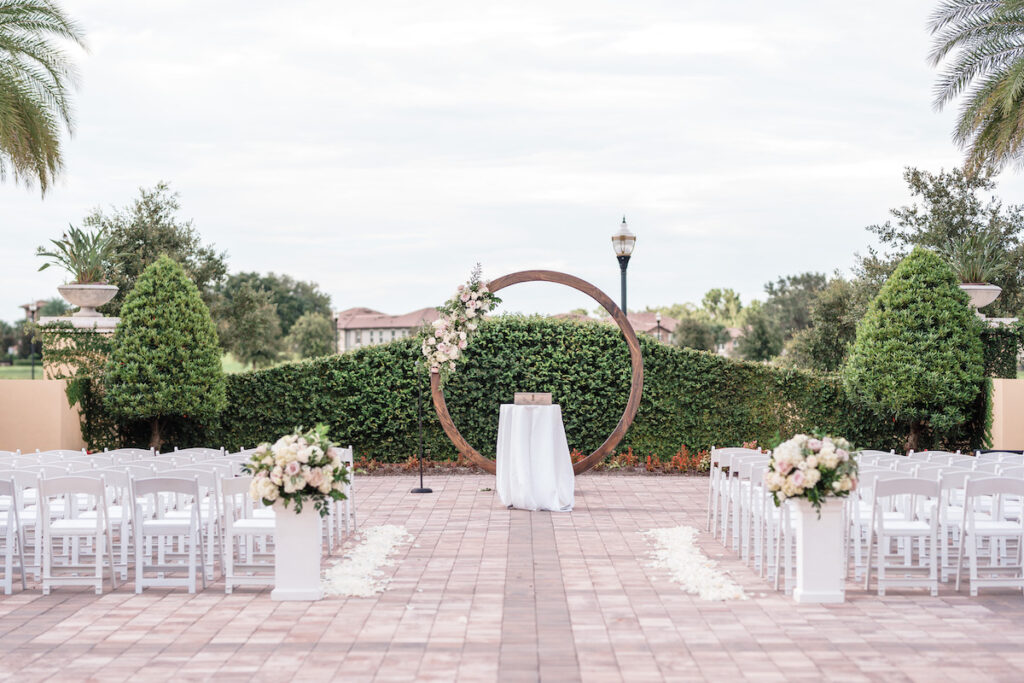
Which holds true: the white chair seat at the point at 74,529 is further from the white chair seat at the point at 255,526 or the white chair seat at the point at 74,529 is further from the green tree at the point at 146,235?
the green tree at the point at 146,235

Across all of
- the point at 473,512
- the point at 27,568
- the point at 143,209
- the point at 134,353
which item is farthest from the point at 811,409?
the point at 143,209

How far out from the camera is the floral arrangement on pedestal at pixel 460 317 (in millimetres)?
11781

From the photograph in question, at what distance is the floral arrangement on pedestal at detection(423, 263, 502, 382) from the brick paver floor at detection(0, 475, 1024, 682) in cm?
423

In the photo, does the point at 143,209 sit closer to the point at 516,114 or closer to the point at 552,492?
the point at 516,114

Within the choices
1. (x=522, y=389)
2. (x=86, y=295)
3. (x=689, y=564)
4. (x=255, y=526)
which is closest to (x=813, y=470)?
(x=689, y=564)

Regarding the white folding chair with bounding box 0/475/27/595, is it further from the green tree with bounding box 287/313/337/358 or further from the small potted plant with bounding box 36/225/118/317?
the green tree with bounding box 287/313/337/358

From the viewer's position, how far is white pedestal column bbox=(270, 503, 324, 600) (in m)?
6.53

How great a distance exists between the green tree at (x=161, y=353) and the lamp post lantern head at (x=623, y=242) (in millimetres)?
5765

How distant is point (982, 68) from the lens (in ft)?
45.2

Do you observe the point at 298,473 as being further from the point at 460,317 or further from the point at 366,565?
the point at 460,317

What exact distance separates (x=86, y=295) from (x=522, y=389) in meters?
6.46

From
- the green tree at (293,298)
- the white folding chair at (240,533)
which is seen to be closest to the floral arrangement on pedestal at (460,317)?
the white folding chair at (240,533)

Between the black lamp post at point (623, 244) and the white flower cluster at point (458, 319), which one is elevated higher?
the black lamp post at point (623, 244)

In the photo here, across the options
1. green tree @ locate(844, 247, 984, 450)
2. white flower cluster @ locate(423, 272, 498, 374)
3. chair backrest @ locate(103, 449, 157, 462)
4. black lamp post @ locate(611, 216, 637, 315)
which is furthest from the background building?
chair backrest @ locate(103, 449, 157, 462)
